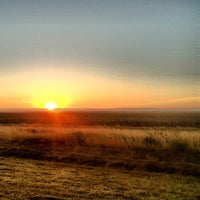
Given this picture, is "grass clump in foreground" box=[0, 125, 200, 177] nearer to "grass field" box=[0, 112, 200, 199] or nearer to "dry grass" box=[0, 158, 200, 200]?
"grass field" box=[0, 112, 200, 199]

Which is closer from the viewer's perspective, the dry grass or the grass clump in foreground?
the dry grass

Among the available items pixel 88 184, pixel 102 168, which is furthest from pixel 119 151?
pixel 88 184

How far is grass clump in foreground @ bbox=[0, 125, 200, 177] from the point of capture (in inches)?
498

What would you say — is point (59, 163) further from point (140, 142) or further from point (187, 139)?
point (187, 139)

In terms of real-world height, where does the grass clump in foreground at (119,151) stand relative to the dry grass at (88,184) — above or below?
above

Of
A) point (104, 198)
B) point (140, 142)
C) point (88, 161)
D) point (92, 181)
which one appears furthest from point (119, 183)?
point (140, 142)

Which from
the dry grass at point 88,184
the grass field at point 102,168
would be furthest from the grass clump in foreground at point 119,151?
the dry grass at point 88,184

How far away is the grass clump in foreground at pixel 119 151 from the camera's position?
1264 centimetres

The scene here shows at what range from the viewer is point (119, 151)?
52.2 ft

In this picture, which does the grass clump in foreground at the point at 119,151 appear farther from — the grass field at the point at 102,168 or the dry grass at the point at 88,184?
the dry grass at the point at 88,184

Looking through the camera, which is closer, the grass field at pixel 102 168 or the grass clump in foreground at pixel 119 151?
the grass field at pixel 102 168

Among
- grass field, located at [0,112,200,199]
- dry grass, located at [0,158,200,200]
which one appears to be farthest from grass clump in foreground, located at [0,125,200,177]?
dry grass, located at [0,158,200,200]

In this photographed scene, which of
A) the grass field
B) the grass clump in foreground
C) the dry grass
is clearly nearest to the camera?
the dry grass

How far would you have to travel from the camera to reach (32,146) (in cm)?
1814
